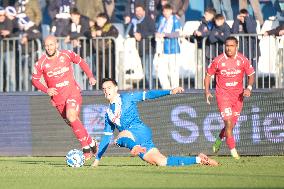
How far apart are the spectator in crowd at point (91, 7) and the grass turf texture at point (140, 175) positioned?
21.1ft

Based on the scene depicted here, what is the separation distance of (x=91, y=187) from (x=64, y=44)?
35.9ft

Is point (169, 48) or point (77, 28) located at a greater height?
point (77, 28)

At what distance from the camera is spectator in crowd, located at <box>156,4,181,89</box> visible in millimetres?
24453

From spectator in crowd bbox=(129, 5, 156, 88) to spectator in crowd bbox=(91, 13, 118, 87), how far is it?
1.80 feet

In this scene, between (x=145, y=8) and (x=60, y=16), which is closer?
(x=145, y=8)

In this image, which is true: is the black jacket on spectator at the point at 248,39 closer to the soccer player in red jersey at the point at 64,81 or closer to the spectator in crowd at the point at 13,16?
the soccer player in red jersey at the point at 64,81

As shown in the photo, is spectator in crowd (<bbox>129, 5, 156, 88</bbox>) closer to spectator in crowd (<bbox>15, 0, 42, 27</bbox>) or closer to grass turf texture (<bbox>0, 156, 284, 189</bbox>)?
spectator in crowd (<bbox>15, 0, 42, 27</bbox>)

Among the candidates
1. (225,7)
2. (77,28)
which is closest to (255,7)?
(225,7)

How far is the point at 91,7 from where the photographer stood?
88.4 feet

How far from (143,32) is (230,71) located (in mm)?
3578

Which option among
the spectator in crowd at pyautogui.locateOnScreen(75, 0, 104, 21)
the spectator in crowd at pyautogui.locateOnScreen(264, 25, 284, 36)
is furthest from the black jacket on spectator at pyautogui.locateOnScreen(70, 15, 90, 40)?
the spectator in crowd at pyautogui.locateOnScreen(264, 25, 284, 36)

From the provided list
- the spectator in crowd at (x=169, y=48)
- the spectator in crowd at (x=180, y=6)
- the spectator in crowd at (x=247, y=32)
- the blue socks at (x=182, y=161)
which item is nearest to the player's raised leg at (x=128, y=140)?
the blue socks at (x=182, y=161)

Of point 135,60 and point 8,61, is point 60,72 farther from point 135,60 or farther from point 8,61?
point 8,61

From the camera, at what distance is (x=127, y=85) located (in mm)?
25266
